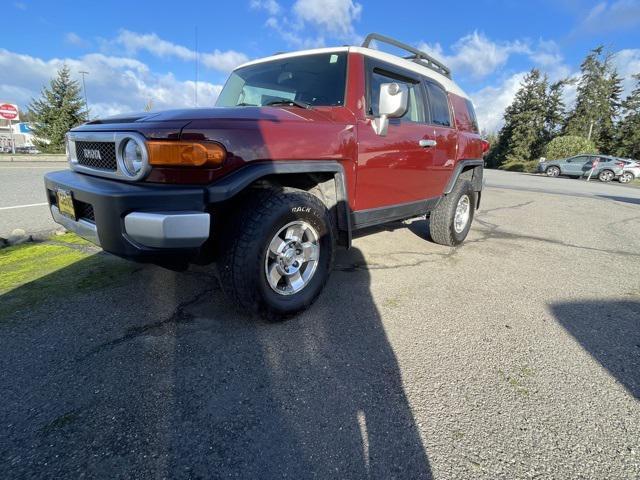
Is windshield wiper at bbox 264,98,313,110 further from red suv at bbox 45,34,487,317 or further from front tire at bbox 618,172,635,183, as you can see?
front tire at bbox 618,172,635,183

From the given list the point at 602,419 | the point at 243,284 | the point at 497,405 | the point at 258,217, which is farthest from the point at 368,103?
the point at 602,419

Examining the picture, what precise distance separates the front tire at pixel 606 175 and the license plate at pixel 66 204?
26.5 metres

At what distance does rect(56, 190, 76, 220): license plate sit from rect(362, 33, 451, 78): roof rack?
2569 mm

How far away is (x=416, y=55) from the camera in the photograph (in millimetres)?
4293

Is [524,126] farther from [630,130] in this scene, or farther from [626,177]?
[626,177]

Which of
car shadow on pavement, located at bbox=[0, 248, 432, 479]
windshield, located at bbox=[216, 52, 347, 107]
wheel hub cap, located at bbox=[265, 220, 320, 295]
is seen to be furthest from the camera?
windshield, located at bbox=[216, 52, 347, 107]

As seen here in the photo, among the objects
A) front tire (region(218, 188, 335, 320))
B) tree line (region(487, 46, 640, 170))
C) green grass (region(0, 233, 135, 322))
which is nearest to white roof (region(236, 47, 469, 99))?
front tire (region(218, 188, 335, 320))

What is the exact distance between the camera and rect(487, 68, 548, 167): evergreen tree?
41562mm

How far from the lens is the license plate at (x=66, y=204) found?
2.30 m

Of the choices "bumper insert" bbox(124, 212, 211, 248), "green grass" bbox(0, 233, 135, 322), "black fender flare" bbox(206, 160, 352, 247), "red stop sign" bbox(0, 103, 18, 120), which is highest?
A: "red stop sign" bbox(0, 103, 18, 120)

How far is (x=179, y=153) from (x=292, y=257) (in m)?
1.02

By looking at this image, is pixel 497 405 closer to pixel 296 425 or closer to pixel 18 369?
pixel 296 425

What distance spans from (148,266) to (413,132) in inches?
110

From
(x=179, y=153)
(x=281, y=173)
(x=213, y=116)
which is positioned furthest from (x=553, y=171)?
(x=179, y=153)
